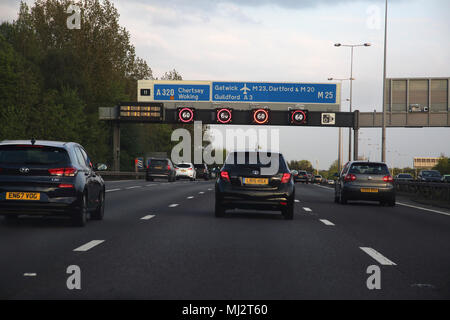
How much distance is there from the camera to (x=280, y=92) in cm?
4972

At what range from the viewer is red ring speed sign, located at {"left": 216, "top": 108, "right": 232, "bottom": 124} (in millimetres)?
49156

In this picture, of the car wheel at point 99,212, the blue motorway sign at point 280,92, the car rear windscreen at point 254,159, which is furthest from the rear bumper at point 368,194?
the blue motorway sign at point 280,92

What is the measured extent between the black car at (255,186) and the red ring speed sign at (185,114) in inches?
1347

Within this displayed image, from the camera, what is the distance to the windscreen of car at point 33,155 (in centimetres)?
1248

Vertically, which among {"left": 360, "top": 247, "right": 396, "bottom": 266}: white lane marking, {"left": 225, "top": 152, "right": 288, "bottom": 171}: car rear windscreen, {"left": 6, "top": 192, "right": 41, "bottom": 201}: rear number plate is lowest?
{"left": 360, "top": 247, "right": 396, "bottom": 266}: white lane marking

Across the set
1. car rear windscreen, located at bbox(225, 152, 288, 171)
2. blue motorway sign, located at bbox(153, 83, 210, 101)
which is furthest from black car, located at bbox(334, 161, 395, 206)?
blue motorway sign, located at bbox(153, 83, 210, 101)

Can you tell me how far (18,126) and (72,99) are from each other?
37.6 ft

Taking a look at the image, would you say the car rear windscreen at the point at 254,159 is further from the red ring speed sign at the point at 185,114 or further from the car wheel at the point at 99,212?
the red ring speed sign at the point at 185,114

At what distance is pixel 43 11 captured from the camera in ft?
228

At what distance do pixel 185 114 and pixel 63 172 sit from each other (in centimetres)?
3742

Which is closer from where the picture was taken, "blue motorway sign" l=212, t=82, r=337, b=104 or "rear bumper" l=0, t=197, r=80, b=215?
"rear bumper" l=0, t=197, r=80, b=215

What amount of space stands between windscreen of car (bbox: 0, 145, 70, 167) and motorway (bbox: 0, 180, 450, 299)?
1155 millimetres

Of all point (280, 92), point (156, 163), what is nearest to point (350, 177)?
point (280, 92)

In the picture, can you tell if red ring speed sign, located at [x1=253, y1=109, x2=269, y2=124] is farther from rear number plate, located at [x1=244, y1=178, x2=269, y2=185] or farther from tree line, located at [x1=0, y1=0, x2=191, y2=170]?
rear number plate, located at [x1=244, y1=178, x2=269, y2=185]
